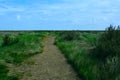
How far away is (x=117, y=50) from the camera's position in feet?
59.5

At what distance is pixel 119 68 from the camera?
13438mm

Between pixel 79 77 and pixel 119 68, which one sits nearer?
pixel 119 68

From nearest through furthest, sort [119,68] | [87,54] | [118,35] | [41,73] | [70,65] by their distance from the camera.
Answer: [119,68]
[41,73]
[70,65]
[87,54]
[118,35]

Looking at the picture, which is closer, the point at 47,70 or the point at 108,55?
the point at 47,70

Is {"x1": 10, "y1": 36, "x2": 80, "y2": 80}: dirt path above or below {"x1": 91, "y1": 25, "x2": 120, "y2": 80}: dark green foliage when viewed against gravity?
below

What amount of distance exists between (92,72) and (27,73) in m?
3.50

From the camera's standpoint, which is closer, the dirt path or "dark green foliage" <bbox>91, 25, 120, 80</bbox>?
"dark green foliage" <bbox>91, 25, 120, 80</bbox>

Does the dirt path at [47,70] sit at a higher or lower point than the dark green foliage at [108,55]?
lower

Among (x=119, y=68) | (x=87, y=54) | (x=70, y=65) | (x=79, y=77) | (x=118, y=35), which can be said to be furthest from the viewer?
(x=118, y=35)

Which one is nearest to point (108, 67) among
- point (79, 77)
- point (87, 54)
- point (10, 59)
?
point (79, 77)

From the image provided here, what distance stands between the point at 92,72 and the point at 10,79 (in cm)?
321

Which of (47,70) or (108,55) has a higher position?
(108,55)

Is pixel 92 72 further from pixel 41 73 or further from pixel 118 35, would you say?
pixel 118 35

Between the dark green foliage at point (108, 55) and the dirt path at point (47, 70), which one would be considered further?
the dirt path at point (47, 70)
